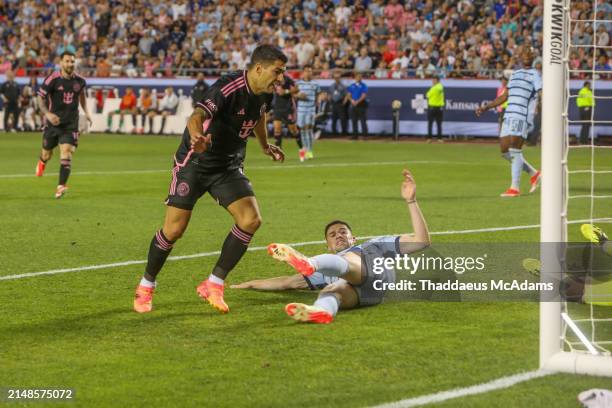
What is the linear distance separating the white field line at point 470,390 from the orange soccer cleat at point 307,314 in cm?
170

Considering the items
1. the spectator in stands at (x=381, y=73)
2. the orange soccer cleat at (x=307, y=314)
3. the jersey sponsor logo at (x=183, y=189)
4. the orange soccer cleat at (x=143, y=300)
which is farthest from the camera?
the spectator in stands at (x=381, y=73)

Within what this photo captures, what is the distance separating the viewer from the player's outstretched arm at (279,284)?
8.34 m

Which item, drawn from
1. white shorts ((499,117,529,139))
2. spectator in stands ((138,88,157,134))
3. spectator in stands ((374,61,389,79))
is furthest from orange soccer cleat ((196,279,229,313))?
spectator in stands ((138,88,157,134))

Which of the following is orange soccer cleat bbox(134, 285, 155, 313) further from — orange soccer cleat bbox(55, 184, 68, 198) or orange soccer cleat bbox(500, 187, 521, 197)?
orange soccer cleat bbox(500, 187, 521, 197)

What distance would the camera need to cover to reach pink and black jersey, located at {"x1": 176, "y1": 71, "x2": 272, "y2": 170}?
7602 millimetres

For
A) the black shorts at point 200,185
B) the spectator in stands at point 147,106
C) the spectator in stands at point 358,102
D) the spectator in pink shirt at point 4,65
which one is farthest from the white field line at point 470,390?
the spectator in pink shirt at point 4,65

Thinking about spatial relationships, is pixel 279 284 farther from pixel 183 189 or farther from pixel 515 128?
pixel 515 128

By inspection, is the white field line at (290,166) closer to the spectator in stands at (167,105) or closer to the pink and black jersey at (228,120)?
the pink and black jersey at (228,120)

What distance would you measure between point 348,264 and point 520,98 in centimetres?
1011

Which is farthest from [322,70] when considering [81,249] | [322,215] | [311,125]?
[81,249]

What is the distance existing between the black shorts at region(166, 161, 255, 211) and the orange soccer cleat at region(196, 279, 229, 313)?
0.58 meters

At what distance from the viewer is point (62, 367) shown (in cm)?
593

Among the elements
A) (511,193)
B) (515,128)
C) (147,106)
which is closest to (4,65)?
(147,106)

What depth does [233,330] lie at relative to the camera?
6938 mm
